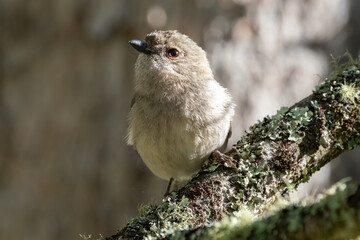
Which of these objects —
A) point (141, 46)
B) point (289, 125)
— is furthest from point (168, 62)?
point (289, 125)

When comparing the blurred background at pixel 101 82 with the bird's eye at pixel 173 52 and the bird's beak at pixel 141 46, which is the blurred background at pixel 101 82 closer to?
the bird's eye at pixel 173 52

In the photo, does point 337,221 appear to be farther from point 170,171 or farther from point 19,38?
point 19,38

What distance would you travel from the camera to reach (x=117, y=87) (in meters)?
6.70

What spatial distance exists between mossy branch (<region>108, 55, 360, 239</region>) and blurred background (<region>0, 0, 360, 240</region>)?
2869 millimetres

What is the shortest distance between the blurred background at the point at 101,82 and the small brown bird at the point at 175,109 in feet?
4.49

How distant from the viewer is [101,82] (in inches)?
266

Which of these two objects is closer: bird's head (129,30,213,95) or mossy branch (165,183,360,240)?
mossy branch (165,183,360,240)

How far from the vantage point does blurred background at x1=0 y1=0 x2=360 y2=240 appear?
630cm

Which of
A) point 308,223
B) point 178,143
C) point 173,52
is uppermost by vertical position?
point 173,52

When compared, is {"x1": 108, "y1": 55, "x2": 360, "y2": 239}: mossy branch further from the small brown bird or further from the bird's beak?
the bird's beak

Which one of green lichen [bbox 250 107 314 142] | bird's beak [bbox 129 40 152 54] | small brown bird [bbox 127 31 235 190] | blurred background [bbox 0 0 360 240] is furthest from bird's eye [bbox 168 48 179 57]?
green lichen [bbox 250 107 314 142]

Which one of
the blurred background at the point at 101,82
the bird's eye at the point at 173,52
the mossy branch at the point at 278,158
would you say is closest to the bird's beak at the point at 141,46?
the bird's eye at the point at 173,52

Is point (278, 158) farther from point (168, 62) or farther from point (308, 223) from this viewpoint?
point (168, 62)

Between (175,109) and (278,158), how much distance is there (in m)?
1.38
